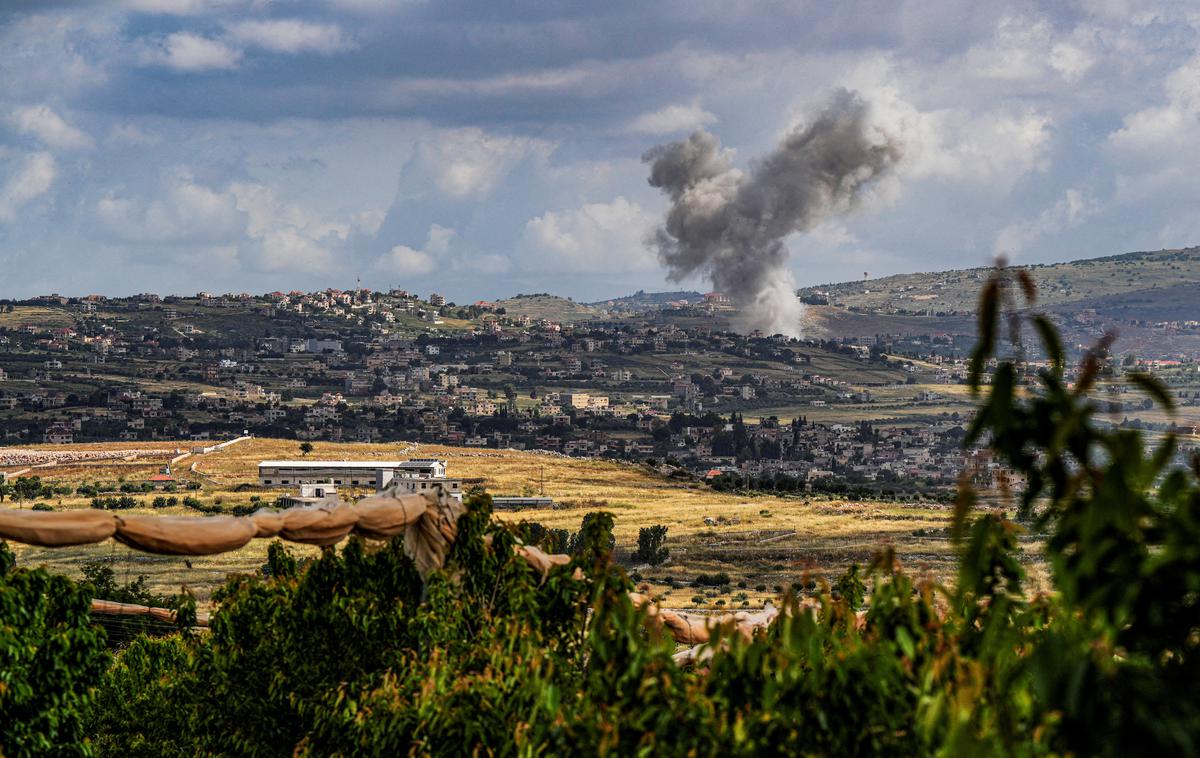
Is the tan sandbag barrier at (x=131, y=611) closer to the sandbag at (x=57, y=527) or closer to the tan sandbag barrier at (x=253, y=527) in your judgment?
the tan sandbag barrier at (x=253, y=527)

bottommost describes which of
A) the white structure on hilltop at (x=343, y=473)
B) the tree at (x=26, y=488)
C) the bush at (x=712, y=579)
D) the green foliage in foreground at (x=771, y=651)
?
the bush at (x=712, y=579)

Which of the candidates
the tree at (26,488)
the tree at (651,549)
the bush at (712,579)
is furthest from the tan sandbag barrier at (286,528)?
the tree at (26,488)

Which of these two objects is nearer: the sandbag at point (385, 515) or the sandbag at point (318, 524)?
the sandbag at point (318, 524)

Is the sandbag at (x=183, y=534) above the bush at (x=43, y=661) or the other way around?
above

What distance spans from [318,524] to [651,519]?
84.8 meters

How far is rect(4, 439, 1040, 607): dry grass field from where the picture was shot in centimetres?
6662

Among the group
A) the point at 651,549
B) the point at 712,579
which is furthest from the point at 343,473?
the point at 712,579

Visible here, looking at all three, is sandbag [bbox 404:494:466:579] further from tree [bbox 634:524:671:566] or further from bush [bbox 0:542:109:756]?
tree [bbox 634:524:671:566]

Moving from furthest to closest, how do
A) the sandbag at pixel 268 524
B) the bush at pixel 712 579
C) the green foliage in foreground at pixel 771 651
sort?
1. the bush at pixel 712 579
2. the sandbag at pixel 268 524
3. the green foliage in foreground at pixel 771 651

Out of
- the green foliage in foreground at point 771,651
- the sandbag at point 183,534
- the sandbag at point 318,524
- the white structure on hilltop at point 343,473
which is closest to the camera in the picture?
the green foliage in foreground at point 771,651

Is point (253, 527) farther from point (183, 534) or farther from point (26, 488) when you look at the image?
point (26, 488)

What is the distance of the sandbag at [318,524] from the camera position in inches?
306

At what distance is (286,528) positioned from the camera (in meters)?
7.78

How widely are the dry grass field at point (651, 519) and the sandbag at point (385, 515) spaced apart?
3469 cm
